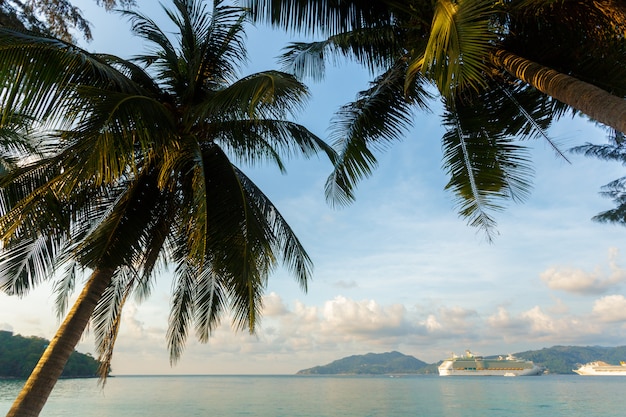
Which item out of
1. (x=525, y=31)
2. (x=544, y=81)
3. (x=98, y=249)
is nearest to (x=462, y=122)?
(x=525, y=31)

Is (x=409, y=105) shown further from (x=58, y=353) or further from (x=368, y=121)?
(x=58, y=353)

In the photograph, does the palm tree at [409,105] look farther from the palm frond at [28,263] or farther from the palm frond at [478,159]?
the palm frond at [28,263]

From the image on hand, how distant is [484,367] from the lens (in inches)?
3652

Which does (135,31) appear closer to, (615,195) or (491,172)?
(491,172)

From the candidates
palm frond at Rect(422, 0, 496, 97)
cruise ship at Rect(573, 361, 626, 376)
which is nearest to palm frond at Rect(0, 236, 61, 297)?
palm frond at Rect(422, 0, 496, 97)

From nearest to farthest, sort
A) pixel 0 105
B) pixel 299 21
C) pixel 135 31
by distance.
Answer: pixel 0 105 → pixel 299 21 → pixel 135 31

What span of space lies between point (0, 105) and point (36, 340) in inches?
A: 2111

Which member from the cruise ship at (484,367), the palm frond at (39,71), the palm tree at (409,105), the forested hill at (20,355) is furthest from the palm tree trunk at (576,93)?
the cruise ship at (484,367)

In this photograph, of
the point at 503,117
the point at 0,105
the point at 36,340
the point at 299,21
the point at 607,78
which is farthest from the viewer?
the point at 36,340

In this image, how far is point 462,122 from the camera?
6.52m

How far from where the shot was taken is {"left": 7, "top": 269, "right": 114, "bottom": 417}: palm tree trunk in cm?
461

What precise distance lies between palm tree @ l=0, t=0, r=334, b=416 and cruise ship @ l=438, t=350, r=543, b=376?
9577cm

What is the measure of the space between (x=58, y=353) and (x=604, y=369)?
371 feet

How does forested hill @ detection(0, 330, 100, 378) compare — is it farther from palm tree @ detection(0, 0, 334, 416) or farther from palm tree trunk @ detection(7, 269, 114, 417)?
palm tree trunk @ detection(7, 269, 114, 417)
